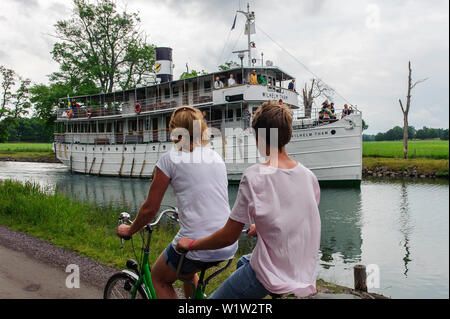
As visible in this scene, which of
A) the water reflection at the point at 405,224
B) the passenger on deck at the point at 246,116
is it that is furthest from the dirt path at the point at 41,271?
the passenger on deck at the point at 246,116

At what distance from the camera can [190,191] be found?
248cm

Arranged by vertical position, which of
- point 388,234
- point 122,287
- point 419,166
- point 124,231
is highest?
point 124,231

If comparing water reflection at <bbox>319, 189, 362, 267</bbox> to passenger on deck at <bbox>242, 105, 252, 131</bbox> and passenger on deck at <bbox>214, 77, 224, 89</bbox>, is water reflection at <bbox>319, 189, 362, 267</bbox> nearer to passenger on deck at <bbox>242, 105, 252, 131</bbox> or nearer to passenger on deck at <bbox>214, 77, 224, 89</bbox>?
passenger on deck at <bbox>242, 105, 252, 131</bbox>

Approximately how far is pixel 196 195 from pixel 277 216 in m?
0.78

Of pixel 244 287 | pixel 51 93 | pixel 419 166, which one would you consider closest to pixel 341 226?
pixel 244 287

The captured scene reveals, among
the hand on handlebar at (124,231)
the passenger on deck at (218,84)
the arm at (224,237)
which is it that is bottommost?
the hand on handlebar at (124,231)

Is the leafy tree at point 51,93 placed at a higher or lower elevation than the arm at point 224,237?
higher

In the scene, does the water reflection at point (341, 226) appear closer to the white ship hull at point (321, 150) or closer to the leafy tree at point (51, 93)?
the white ship hull at point (321, 150)

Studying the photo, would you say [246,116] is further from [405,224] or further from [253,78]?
[405,224]

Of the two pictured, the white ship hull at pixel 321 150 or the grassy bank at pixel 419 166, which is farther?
the grassy bank at pixel 419 166

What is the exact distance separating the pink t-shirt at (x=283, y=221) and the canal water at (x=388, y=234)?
0.72 metres

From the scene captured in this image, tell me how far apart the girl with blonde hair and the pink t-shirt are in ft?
1.98

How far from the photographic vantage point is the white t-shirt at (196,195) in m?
2.47

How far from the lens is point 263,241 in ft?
6.32
